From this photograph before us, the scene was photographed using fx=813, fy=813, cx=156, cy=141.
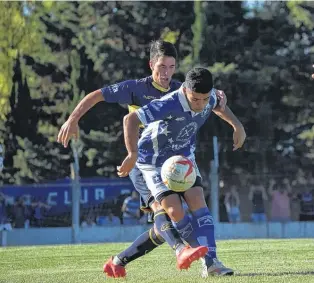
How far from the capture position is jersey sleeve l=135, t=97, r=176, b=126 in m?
6.35

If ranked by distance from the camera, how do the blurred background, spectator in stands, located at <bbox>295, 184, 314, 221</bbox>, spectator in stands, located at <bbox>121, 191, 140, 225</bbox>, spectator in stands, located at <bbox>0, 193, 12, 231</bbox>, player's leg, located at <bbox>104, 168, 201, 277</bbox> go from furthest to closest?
the blurred background → spectator in stands, located at <bbox>295, 184, 314, 221</bbox> → spectator in stands, located at <bbox>121, 191, 140, 225</bbox> → spectator in stands, located at <bbox>0, 193, 12, 231</bbox> → player's leg, located at <bbox>104, 168, 201, 277</bbox>

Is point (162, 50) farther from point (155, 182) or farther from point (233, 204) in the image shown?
point (233, 204)

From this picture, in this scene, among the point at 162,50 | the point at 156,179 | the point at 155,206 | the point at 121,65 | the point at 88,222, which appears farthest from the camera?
the point at 121,65

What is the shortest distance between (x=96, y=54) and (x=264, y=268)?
78.0 ft

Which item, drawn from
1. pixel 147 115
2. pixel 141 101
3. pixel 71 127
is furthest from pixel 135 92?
pixel 147 115

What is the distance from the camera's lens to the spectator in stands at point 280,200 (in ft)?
65.4

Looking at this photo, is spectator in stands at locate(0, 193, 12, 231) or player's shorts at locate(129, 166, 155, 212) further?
spectator in stands at locate(0, 193, 12, 231)

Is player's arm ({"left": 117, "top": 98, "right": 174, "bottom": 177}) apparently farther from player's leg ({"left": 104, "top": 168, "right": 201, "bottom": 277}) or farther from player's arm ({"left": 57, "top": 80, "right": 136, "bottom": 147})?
player's arm ({"left": 57, "top": 80, "right": 136, "bottom": 147})

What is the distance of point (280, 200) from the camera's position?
794 inches

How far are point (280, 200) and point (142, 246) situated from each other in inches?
540

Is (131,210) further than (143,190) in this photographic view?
Yes

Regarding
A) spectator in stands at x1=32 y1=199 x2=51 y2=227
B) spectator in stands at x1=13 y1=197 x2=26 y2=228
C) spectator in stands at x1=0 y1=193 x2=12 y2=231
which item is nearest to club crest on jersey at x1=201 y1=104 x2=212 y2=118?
spectator in stands at x1=0 y1=193 x2=12 y2=231

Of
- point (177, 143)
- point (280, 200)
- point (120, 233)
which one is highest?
point (177, 143)

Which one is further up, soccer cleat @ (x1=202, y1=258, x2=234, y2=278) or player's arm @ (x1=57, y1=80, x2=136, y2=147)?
player's arm @ (x1=57, y1=80, x2=136, y2=147)
